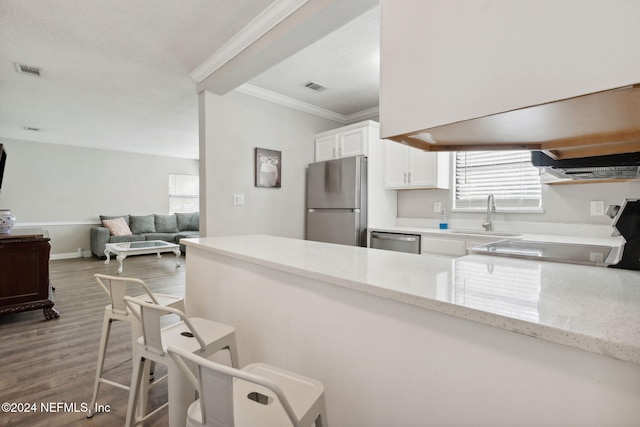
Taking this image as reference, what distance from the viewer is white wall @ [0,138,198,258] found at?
19.3 ft

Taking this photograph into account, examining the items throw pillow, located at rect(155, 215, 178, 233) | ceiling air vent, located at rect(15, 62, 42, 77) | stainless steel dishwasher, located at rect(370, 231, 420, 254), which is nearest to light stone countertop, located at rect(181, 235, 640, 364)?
stainless steel dishwasher, located at rect(370, 231, 420, 254)

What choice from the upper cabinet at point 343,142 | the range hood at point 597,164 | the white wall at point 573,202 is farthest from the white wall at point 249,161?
the range hood at point 597,164

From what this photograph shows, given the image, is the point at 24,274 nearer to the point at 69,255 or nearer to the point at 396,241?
the point at 396,241

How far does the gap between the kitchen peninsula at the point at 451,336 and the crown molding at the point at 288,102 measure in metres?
2.46

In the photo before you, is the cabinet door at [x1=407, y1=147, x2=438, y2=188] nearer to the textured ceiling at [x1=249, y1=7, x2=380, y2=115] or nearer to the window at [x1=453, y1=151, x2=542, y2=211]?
the window at [x1=453, y1=151, x2=542, y2=211]

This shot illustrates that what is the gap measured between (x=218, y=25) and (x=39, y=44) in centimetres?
156

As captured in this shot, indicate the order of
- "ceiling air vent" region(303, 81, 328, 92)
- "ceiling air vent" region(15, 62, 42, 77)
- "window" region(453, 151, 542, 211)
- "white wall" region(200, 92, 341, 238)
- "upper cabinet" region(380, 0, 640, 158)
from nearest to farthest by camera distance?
"upper cabinet" region(380, 0, 640, 158)
"window" region(453, 151, 542, 211)
"ceiling air vent" region(15, 62, 42, 77)
"white wall" region(200, 92, 341, 238)
"ceiling air vent" region(303, 81, 328, 92)

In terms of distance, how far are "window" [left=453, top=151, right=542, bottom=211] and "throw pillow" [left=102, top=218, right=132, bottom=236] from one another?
6465 millimetres

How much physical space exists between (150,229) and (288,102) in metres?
5.08

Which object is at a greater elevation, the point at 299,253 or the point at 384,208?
the point at 384,208

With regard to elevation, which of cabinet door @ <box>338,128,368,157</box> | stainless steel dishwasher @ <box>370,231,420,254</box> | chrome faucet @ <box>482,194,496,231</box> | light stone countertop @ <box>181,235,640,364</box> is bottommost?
stainless steel dishwasher @ <box>370,231,420,254</box>

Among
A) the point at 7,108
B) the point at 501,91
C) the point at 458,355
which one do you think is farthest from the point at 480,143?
the point at 7,108

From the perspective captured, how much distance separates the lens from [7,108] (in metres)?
4.04

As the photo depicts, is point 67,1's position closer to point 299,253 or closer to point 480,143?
point 299,253
